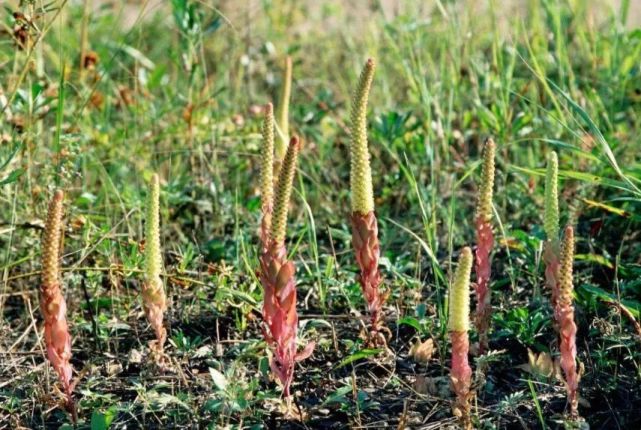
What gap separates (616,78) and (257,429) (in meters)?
2.49

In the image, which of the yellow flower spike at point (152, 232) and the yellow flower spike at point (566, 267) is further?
the yellow flower spike at point (152, 232)

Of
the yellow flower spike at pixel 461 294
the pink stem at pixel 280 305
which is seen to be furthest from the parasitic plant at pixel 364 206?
the yellow flower spike at pixel 461 294

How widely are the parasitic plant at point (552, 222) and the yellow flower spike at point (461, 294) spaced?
0.33m

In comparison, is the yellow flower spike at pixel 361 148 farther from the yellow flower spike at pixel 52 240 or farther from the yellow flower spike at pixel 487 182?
the yellow flower spike at pixel 52 240

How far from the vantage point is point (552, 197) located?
8.76ft

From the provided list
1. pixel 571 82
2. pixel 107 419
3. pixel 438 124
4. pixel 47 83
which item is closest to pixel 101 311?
pixel 107 419

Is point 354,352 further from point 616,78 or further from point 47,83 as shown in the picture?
point 616,78

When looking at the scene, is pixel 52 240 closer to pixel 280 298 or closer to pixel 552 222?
pixel 280 298

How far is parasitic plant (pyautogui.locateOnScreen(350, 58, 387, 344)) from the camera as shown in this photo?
8.77 ft

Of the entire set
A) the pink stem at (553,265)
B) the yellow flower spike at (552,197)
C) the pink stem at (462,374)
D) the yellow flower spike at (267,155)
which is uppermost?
the yellow flower spike at (267,155)

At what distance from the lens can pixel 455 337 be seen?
2564mm

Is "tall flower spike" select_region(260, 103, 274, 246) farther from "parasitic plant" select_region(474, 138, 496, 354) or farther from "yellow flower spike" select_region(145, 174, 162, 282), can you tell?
"parasitic plant" select_region(474, 138, 496, 354)

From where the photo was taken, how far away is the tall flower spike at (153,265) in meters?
2.68

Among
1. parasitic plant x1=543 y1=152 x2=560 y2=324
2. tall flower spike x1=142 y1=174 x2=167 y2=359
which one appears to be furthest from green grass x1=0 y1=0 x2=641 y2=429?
parasitic plant x1=543 y1=152 x2=560 y2=324
